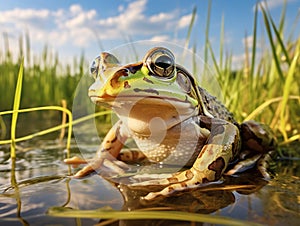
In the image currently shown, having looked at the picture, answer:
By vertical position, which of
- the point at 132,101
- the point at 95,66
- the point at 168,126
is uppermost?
the point at 95,66

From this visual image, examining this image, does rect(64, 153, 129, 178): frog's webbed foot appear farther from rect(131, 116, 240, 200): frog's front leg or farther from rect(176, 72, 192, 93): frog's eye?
rect(176, 72, 192, 93): frog's eye

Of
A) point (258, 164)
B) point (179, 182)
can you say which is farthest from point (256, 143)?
point (179, 182)

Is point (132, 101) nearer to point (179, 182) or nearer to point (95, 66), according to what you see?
point (95, 66)

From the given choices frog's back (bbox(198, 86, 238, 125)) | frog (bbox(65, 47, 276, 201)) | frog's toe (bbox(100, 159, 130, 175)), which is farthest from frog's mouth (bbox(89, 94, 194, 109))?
frog's toe (bbox(100, 159, 130, 175))

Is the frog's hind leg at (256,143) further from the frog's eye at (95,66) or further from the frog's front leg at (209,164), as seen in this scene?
the frog's eye at (95,66)

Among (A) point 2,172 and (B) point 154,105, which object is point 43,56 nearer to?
(A) point 2,172

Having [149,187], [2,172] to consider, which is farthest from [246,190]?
[2,172]
